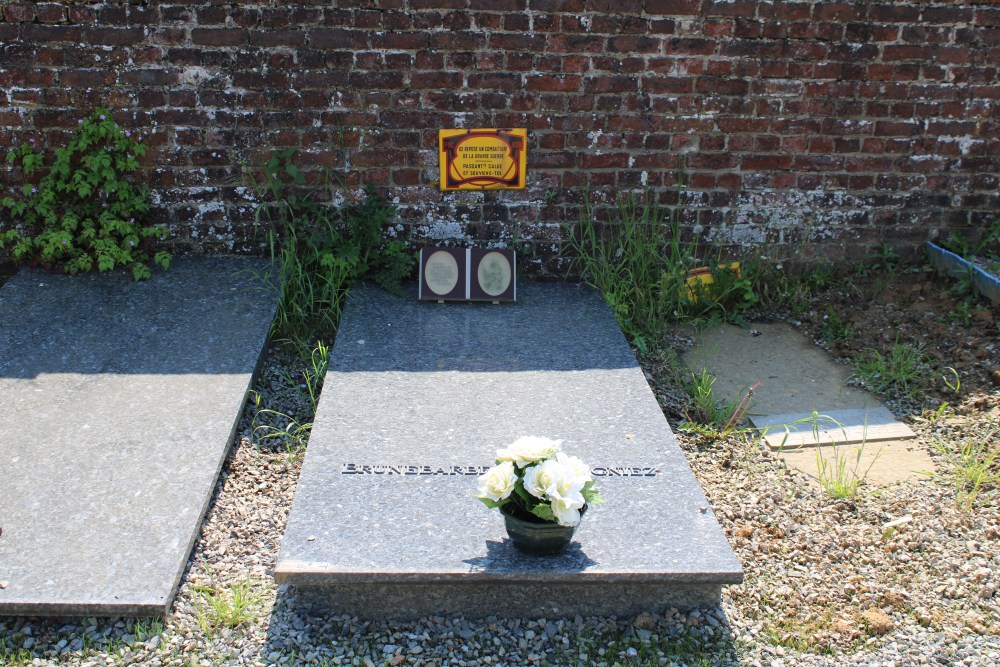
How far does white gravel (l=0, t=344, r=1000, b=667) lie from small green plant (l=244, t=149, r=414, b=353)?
124cm

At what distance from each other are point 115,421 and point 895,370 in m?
3.30

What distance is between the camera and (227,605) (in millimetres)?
2439

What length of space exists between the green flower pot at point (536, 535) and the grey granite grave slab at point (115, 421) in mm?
958

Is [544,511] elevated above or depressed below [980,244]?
below

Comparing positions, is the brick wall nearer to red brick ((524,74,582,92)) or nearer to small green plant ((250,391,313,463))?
red brick ((524,74,582,92))

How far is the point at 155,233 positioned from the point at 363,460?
6.81 feet

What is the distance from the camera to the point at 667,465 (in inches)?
115

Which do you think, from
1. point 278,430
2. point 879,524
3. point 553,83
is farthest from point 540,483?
point 553,83

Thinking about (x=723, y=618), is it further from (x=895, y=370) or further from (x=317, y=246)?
(x=317, y=246)

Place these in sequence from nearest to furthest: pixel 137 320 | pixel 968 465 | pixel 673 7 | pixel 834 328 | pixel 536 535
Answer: pixel 536 535 < pixel 968 465 < pixel 137 320 < pixel 673 7 < pixel 834 328

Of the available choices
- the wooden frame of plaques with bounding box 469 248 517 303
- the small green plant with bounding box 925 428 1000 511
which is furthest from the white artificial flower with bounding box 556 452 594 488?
the wooden frame of plaques with bounding box 469 248 517 303

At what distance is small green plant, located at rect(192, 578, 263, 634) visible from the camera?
94.7 inches

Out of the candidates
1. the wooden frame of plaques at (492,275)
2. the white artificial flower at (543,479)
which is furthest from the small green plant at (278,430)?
the white artificial flower at (543,479)

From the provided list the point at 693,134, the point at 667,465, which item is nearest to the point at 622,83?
the point at 693,134
